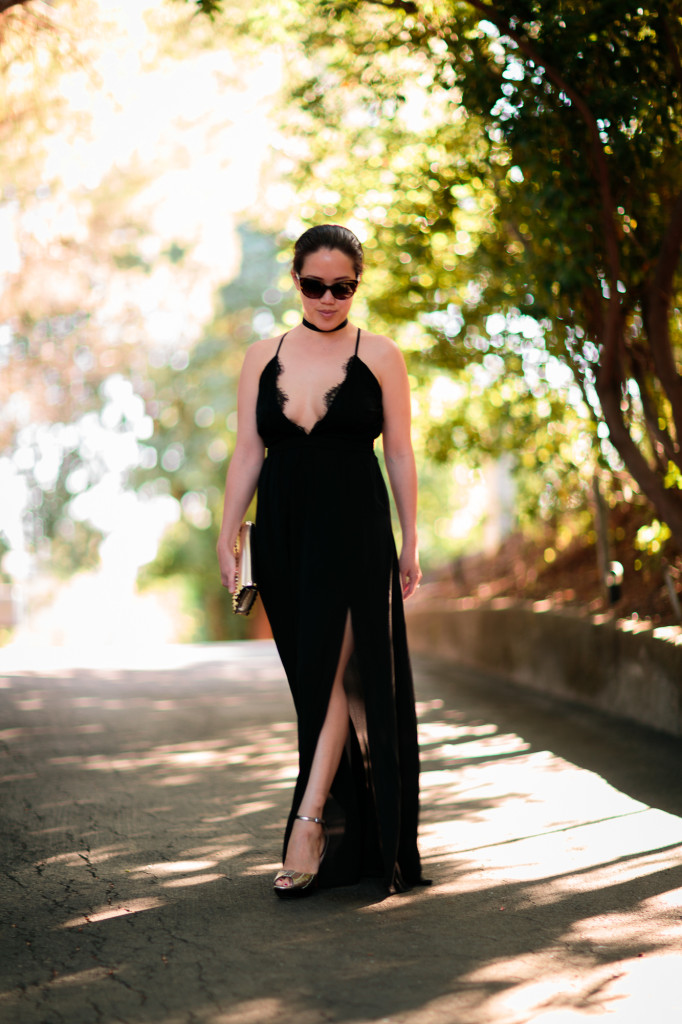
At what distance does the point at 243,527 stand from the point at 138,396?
20349 millimetres

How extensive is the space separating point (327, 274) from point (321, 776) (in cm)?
171

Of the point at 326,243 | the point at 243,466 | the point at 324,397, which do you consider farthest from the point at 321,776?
the point at 326,243

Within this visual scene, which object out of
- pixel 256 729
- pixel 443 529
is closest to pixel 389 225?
pixel 256 729

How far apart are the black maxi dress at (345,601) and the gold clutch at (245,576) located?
0.06 m

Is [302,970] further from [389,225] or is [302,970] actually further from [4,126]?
[4,126]

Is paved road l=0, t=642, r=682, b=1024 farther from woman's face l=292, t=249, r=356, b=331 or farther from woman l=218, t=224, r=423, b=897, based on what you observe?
woman's face l=292, t=249, r=356, b=331

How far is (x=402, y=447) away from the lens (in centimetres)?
421

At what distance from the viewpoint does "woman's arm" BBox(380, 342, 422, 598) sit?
4176 mm

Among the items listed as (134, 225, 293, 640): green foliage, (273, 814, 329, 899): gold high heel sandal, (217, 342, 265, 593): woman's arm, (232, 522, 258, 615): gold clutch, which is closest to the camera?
(273, 814, 329, 899): gold high heel sandal

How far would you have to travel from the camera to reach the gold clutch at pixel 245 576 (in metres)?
4.09

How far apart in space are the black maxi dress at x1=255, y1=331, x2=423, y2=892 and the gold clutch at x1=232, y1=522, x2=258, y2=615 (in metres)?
0.06

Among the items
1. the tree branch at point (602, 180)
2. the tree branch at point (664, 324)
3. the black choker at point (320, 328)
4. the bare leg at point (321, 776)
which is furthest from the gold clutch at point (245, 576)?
the tree branch at point (664, 324)

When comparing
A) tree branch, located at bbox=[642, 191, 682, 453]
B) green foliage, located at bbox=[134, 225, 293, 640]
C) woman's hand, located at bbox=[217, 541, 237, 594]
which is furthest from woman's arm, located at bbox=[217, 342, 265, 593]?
green foliage, located at bbox=[134, 225, 293, 640]

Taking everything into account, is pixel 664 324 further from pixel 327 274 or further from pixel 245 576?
pixel 245 576
